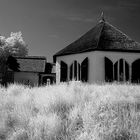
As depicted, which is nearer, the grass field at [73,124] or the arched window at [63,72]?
the grass field at [73,124]

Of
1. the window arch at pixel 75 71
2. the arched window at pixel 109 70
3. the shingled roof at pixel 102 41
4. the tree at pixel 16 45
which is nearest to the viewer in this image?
the arched window at pixel 109 70

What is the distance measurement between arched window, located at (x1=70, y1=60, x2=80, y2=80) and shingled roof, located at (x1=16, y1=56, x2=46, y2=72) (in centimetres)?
1138

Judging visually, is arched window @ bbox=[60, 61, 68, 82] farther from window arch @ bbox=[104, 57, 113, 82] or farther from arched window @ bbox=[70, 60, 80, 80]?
window arch @ bbox=[104, 57, 113, 82]

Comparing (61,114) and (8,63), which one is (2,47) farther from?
(61,114)

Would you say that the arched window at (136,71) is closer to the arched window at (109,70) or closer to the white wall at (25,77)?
the arched window at (109,70)

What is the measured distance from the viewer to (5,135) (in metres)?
5.78

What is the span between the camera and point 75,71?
2270 centimetres

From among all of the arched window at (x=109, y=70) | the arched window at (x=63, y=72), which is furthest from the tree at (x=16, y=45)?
the arched window at (x=109, y=70)

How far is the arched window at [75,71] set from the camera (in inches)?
876

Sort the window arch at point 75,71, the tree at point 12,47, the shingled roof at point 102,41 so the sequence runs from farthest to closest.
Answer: the tree at point 12,47
the window arch at point 75,71
the shingled roof at point 102,41

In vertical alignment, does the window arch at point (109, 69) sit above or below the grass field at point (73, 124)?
above

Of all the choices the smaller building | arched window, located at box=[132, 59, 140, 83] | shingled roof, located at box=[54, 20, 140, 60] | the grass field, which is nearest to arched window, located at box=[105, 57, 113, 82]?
shingled roof, located at box=[54, 20, 140, 60]

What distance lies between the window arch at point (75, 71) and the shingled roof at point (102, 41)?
116cm

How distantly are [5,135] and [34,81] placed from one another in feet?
90.3
